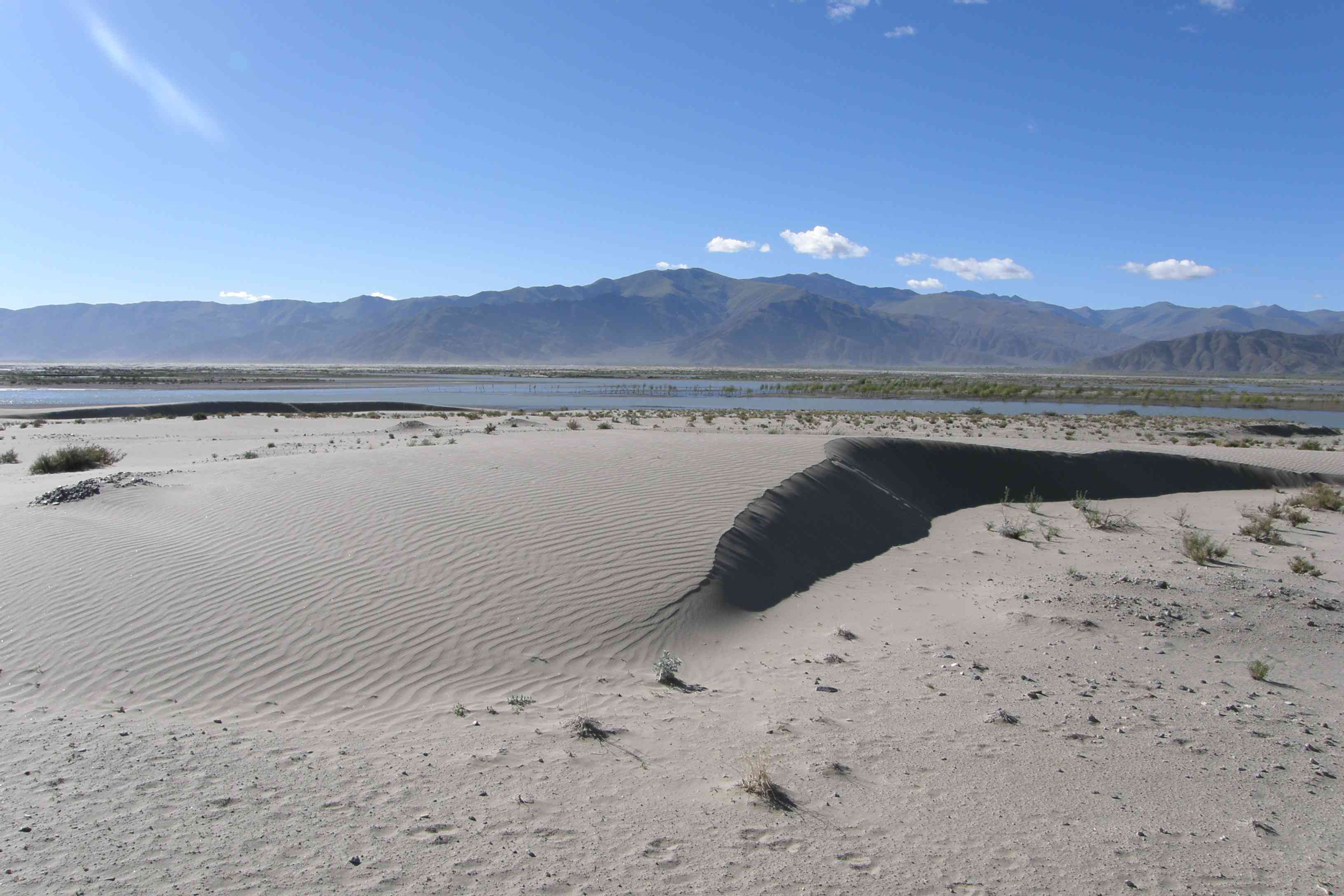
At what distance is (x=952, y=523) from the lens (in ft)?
43.2

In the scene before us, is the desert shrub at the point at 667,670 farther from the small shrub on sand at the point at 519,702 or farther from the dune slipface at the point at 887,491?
the dune slipface at the point at 887,491

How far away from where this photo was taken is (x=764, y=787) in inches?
156

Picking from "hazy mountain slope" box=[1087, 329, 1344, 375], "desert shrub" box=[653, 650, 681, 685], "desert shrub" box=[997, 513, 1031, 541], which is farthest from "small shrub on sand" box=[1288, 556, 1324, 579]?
"hazy mountain slope" box=[1087, 329, 1344, 375]

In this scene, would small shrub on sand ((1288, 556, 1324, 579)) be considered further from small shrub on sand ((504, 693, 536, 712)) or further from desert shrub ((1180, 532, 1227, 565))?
small shrub on sand ((504, 693, 536, 712))

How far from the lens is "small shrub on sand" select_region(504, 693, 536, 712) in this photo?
5223mm

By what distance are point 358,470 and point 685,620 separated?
7.01m

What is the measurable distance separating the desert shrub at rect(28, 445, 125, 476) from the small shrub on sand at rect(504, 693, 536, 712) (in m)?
14.2

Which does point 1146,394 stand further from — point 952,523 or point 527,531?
point 527,531

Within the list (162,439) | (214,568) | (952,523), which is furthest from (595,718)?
(162,439)

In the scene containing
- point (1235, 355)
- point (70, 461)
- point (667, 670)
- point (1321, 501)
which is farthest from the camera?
point (1235, 355)

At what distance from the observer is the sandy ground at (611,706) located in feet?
11.4

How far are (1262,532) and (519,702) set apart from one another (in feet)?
37.0

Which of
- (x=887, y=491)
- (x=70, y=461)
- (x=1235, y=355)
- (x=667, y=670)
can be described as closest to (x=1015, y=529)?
(x=887, y=491)

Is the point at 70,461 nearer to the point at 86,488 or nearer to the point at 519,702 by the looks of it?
the point at 86,488
